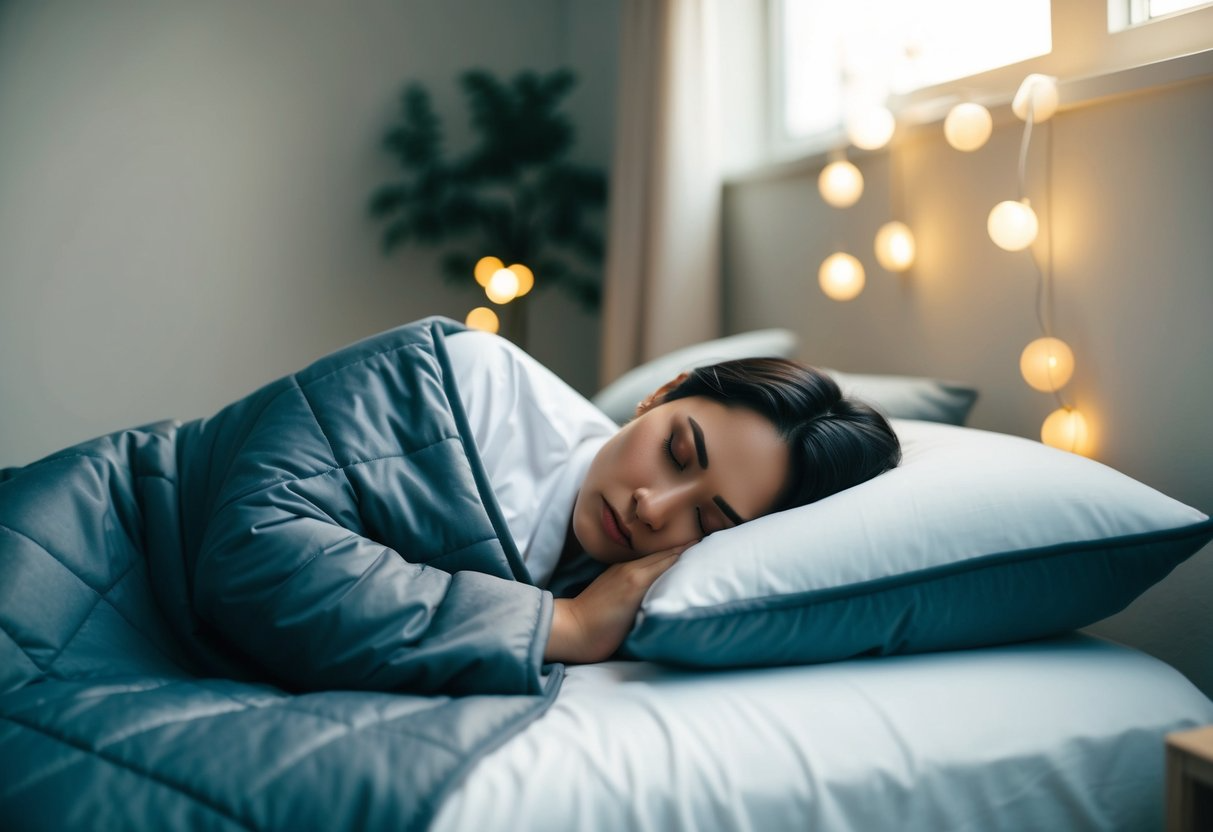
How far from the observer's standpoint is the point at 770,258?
239 cm

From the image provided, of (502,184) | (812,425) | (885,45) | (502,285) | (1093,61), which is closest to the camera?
(812,425)

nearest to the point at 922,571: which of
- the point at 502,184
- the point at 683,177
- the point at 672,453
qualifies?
the point at 672,453

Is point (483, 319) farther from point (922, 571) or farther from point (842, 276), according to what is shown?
point (922, 571)

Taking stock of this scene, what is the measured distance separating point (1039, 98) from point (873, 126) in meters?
0.41

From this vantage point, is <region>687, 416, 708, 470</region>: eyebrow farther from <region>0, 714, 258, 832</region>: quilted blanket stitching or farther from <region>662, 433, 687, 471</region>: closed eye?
<region>0, 714, 258, 832</region>: quilted blanket stitching

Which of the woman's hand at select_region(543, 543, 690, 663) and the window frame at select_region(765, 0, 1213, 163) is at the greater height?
the window frame at select_region(765, 0, 1213, 163)

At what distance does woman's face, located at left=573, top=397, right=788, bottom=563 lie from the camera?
1.08 m

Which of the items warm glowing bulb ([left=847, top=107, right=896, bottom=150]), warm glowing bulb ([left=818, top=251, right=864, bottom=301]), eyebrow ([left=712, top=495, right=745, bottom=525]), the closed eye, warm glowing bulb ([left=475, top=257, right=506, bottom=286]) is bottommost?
eyebrow ([left=712, top=495, right=745, bottom=525])

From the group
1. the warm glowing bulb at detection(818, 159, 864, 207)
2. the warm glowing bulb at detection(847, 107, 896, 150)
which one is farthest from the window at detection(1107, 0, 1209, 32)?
the warm glowing bulb at detection(818, 159, 864, 207)

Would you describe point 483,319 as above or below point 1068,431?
above

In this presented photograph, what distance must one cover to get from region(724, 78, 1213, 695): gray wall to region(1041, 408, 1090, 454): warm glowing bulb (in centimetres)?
2

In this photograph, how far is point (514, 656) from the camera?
2.82 feet

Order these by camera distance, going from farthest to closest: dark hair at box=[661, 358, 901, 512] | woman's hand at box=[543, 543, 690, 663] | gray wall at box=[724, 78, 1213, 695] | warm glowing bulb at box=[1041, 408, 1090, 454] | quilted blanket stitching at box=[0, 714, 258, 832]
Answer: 1. warm glowing bulb at box=[1041, 408, 1090, 454]
2. gray wall at box=[724, 78, 1213, 695]
3. dark hair at box=[661, 358, 901, 512]
4. woman's hand at box=[543, 543, 690, 663]
5. quilted blanket stitching at box=[0, 714, 258, 832]

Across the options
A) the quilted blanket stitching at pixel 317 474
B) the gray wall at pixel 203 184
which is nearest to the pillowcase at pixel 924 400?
the quilted blanket stitching at pixel 317 474
